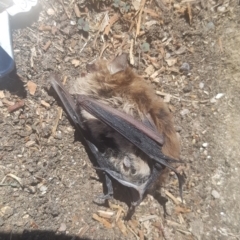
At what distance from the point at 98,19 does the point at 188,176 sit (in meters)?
1.65

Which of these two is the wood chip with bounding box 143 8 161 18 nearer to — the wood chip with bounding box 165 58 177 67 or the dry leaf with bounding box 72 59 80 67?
the wood chip with bounding box 165 58 177 67

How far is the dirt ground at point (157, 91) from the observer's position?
11.0 ft

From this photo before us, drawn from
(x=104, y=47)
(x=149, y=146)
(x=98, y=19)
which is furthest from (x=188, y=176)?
(x=98, y=19)

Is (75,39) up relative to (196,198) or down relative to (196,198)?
up

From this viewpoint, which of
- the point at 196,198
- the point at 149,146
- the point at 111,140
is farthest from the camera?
the point at 196,198

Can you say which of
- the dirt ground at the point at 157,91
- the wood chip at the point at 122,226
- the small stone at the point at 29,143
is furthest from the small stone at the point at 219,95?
the small stone at the point at 29,143

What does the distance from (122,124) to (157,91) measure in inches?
29.1

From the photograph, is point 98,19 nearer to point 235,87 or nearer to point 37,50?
point 37,50

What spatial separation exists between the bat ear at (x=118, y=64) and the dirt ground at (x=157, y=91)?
30 cm

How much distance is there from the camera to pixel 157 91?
3850 mm

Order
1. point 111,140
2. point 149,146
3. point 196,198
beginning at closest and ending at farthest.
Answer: point 149,146, point 111,140, point 196,198

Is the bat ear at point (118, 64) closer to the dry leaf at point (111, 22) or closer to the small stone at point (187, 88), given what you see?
the dry leaf at point (111, 22)

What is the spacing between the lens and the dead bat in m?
3.28

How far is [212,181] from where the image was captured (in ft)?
12.7
